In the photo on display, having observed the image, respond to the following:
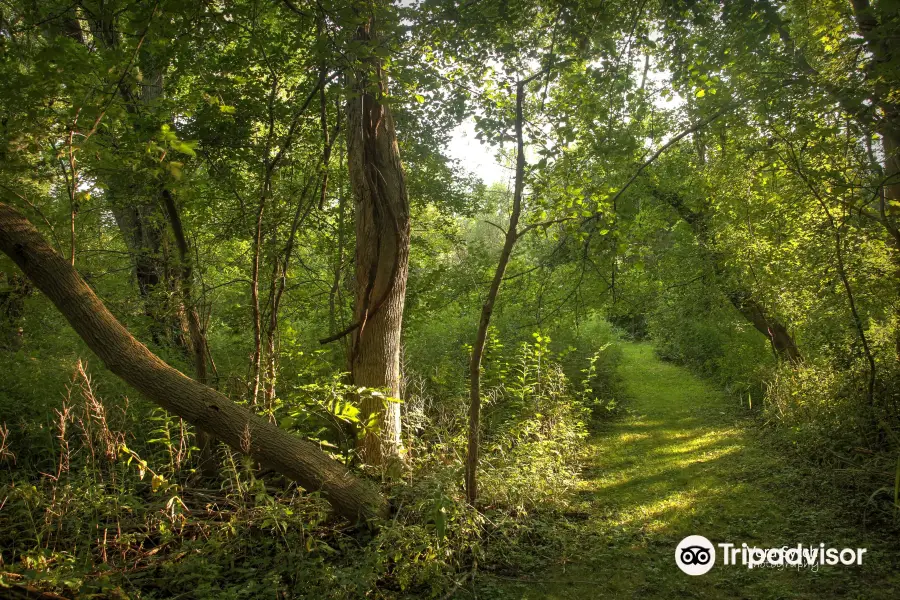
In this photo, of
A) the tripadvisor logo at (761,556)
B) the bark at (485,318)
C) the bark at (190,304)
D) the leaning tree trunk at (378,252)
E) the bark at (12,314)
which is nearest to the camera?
the tripadvisor logo at (761,556)

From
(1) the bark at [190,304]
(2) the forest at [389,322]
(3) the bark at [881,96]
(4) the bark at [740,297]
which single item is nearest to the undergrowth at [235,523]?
(2) the forest at [389,322]

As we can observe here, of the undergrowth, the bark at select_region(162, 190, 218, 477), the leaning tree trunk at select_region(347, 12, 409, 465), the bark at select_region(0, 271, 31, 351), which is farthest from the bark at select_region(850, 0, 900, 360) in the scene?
the bark at select_region(0, 271, 31, 351)

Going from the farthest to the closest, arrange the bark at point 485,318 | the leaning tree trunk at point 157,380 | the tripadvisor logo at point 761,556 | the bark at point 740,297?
the bark at point 740,297
the bark at point 485,318
the tripadvisor logo at point 761,556
the leaning tree trunk at point 157,380

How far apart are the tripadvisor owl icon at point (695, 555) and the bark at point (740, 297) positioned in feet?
17.4

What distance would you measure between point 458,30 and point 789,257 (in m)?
5.85

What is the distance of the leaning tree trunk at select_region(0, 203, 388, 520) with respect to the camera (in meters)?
→ 3.36

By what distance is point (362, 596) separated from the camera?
10.1 ft

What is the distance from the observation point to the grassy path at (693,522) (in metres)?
3.68

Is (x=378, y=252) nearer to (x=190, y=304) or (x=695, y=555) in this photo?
(x=190, y=304)

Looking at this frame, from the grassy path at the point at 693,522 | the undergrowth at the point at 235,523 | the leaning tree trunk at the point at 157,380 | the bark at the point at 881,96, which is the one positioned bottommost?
the grassy path at the point at 693,522

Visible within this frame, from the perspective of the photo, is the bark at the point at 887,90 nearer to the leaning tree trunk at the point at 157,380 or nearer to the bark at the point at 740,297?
the bark at the point at 740,297

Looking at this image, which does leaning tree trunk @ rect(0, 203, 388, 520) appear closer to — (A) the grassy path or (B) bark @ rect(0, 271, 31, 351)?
(A) the grassy path

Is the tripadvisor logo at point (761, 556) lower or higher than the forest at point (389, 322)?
lower

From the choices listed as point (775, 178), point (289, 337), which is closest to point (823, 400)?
point (775, 178)
